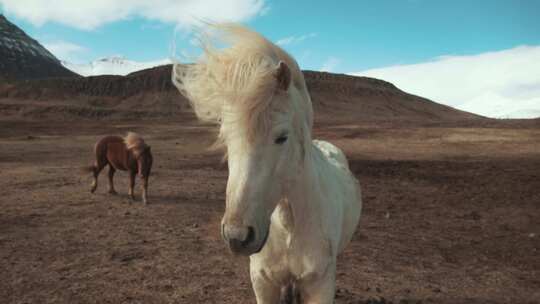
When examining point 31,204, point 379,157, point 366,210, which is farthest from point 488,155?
point 31,204

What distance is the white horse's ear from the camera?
1828mm

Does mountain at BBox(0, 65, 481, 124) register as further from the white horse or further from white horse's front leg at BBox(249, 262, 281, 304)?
the white horse

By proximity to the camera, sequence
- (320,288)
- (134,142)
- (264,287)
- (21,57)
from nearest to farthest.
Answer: (320,288)
(264,287)
(134,142)
(21,57)

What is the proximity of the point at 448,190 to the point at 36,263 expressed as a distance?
9.09m

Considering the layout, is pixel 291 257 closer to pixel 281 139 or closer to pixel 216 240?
pixel 281 139

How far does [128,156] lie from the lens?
8.91 metres

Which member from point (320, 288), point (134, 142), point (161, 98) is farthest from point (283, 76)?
point (161, 98)

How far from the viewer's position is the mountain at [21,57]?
111 meters

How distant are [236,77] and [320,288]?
4.37 ft

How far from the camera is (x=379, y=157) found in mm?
16047

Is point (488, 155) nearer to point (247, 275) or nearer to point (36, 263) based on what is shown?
point (247, 275)

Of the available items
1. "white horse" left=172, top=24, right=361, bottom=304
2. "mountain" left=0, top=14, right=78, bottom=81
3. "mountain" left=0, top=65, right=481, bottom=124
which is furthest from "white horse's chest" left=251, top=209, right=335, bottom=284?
"mountain" left=0, top=14, right=78, bottom=81

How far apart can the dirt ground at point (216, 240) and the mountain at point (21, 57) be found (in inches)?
4410

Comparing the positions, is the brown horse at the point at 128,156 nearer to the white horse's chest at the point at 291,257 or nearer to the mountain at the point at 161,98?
the white horse's chest at the point at 291,257
